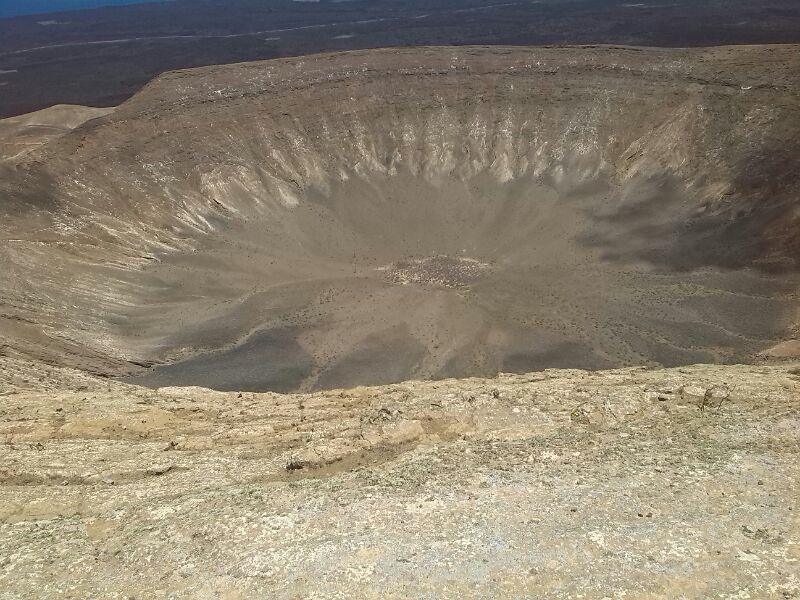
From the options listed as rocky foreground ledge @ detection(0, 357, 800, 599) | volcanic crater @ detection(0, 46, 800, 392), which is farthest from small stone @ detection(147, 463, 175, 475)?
volcanic crater @ detection(0, 46, 800, 392)

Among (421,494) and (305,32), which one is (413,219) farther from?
(305,32)

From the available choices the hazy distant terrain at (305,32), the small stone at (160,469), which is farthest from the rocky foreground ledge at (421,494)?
the hazy distant terrain at (305,32)

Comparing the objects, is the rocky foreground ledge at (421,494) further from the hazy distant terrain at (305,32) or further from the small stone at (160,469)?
the hazy distant terrain at (305,32)

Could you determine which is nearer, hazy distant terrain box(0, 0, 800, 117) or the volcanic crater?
the volcanic crater

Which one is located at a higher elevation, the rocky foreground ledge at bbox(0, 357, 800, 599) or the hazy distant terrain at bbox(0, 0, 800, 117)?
the hazy distant terrain at bbox(0, 0, 800, 117)

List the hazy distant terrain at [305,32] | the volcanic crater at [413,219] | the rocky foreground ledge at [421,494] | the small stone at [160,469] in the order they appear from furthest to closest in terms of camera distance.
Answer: the hazy distant terrain at [305,32] → the volcanic crater at [413,219] → the small stone at [160,469] → the rocky foreground ledge at [421,494]

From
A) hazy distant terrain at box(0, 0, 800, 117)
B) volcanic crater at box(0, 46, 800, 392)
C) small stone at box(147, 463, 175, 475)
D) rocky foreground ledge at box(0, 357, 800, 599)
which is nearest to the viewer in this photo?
rocky foreground ledge at box(0, 357, 800, 599)

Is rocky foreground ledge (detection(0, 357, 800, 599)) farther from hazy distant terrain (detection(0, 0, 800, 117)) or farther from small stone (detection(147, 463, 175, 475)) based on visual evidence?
hazy distant terrain (detection(0, 0, 800, 117))
